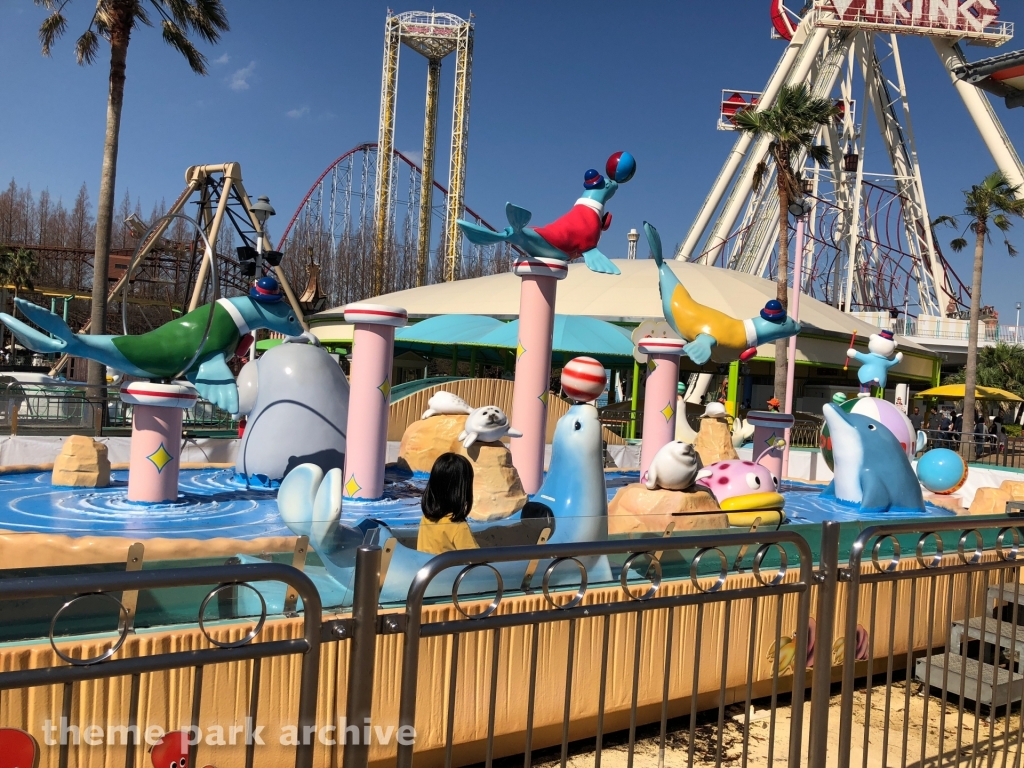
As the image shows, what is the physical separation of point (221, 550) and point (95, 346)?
18.2 ft

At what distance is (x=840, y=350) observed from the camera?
950 inches

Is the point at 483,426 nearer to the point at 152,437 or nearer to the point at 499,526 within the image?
the point at 499,526

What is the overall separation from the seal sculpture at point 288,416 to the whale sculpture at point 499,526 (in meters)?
3.07

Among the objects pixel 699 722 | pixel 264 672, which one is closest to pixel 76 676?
pixel 264 672

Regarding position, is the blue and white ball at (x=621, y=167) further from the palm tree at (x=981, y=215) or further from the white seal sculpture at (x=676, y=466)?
the palm tree at (x=981, y=215)

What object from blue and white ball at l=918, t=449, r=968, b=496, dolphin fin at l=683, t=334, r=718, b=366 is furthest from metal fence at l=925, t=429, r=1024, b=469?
dolphin fin at l=683, t=334, r=718, b=366

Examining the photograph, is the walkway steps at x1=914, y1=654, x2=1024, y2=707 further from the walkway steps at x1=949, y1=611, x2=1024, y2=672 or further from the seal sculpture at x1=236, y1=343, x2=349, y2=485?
the seal sculpture at x1=236, y1=343, x2=349, y2=485

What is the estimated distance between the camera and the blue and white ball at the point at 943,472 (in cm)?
1039

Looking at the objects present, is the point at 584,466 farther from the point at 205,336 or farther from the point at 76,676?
the point at 76,676

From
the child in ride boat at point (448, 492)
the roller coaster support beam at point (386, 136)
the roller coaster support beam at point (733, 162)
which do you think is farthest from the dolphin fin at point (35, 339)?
the roller coaster support beam at point (386, 136)

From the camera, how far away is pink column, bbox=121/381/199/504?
7520 mm

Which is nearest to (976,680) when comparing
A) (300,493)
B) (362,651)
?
(300,493)

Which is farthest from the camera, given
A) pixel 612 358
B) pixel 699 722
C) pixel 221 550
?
pixel 612 358

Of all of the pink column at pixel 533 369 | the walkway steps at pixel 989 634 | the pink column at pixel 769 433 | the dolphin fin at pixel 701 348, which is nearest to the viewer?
the walkway steps at pixel 989 634
